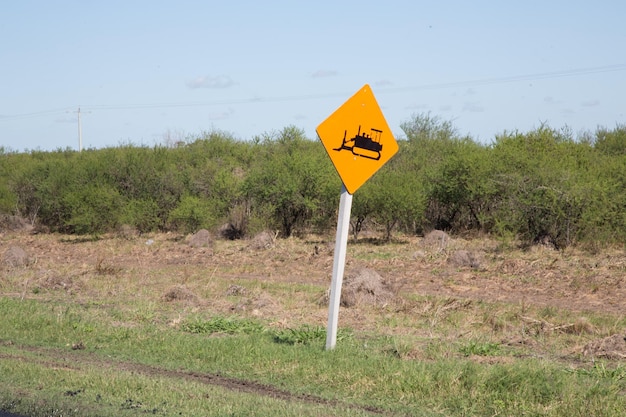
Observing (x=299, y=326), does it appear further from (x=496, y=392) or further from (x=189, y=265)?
(x=189, y=265)

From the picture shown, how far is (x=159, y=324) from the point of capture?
44.4ft

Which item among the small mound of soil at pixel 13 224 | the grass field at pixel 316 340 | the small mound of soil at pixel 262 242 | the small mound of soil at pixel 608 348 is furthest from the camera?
the small mound of soil at pixel 13 224

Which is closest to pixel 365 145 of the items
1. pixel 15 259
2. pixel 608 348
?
pixel 608 348

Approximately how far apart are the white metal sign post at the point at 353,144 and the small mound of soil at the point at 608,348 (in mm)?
3550

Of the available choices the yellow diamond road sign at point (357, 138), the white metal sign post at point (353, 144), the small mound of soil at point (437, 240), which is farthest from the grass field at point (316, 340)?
the small mound of soil at point (437, 240)

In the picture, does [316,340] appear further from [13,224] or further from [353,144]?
[13,224]

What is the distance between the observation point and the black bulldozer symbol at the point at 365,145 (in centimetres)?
1043

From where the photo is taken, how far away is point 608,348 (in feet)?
36.3

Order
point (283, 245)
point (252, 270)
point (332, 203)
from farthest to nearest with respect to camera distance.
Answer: point (332, 203) < point (283, 245) < point (252, 270)

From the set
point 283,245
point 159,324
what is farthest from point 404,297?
point 283,245

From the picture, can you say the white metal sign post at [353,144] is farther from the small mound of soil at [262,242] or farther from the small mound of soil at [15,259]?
the small mound of soil at [262,242]

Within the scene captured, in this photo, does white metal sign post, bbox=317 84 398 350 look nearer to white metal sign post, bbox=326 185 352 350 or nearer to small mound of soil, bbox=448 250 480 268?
white metal sign post, bbox=326 185 352 350

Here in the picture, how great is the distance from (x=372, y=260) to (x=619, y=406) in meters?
17.8

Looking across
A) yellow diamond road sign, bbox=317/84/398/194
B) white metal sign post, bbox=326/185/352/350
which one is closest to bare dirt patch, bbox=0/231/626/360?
white metal sign post, bbox=326/185/352/350
